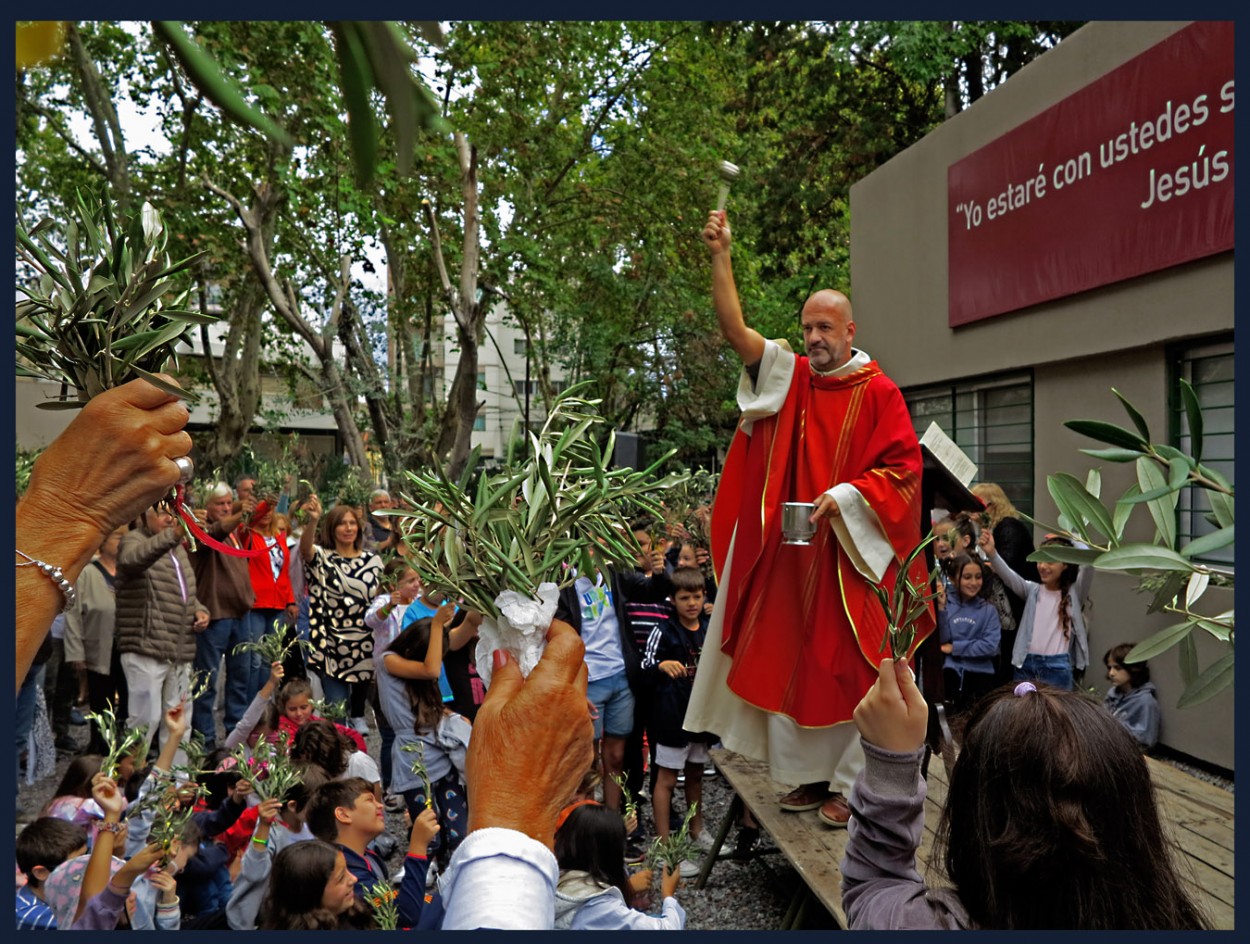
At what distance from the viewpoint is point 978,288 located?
27.6 ft

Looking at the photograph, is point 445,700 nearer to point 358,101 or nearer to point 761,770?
Answer: point 761,770

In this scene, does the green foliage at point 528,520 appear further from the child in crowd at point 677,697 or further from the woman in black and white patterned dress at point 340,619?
the woman in black and white patterned dress at point 340,619

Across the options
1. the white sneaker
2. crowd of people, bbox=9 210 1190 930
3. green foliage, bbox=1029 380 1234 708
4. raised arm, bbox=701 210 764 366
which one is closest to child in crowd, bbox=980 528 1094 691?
crowd of people, bbox=9 210 1190 930

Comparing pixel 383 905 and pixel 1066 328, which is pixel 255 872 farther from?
pixel 1066 328

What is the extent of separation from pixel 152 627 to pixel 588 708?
5210mm

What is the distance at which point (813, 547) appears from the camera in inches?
161

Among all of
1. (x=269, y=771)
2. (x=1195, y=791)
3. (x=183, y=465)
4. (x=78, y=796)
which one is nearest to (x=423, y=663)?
(x=269, y=771)

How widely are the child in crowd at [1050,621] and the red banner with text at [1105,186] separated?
2057 millimetres

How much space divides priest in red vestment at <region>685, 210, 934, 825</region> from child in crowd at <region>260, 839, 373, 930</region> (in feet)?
6.20

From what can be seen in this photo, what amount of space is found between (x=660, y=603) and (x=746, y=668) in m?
1.51

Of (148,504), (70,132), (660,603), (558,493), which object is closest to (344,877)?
(558,493)

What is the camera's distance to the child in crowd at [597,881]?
2.62m

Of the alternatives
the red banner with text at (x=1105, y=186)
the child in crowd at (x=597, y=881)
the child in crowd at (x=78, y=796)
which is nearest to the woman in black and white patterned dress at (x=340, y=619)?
the child in crowd at (x=78, y=796)

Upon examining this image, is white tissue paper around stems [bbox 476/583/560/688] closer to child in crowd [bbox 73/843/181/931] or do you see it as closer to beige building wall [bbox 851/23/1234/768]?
child in crowd [bbox 73/843/181/931]
